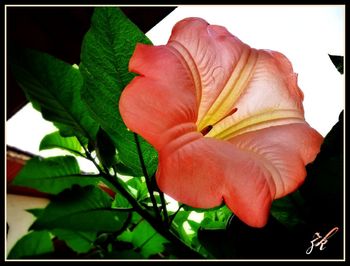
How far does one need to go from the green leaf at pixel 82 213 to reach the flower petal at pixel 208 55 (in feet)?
0.57

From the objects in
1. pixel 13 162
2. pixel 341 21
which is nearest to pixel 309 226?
pixel 341 21

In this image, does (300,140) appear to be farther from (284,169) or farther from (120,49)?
(120,49)

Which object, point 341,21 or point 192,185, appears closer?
point 192,185

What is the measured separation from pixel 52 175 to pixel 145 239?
17 centimetres

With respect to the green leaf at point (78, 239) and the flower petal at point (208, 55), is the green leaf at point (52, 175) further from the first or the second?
the flower petal at point (208, 55)

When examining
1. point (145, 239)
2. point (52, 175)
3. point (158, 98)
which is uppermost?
point (158, 98)

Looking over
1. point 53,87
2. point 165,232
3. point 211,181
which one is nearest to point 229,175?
point 211,181

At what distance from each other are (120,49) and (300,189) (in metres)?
0.31

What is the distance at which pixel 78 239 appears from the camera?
0.54m

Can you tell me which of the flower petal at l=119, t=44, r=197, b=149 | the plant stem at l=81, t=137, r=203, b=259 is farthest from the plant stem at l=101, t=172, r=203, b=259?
the flower petal at l=119, t=44, r=197, b=149

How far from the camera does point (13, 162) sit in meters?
0.58

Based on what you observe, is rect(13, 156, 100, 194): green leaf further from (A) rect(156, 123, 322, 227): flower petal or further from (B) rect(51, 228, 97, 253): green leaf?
(A) rect(156, 123, 322, 227): flower petal

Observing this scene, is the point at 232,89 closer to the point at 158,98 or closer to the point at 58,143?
the point at 158,98
